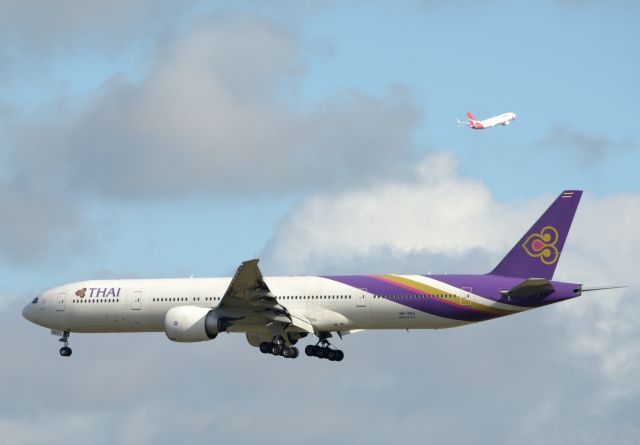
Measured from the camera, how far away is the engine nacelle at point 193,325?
69.2 metres

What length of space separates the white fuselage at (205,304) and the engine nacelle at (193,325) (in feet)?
5.01

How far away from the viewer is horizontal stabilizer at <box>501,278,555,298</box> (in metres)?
66.2

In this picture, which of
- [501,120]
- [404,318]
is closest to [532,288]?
[404,318]

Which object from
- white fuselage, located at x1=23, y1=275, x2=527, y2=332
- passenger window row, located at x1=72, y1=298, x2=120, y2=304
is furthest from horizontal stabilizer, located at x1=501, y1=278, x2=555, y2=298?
passenger window row, located at x1=72, y1=298, x2=120, y2=304

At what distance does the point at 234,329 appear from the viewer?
233 feet

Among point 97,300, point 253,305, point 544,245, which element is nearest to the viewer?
point 253,305

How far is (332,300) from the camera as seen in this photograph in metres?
69.9

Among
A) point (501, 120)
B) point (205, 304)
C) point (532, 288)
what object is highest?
point (501, 120)

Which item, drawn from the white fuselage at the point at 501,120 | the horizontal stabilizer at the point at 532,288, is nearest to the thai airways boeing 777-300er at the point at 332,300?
the horizontal stabilizer at the point at 532,288

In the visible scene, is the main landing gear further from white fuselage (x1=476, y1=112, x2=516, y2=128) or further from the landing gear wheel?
white fuselage (x1=476, y1=112, x2=516, y2=128)

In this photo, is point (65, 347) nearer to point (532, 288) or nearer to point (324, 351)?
point (324, 351)

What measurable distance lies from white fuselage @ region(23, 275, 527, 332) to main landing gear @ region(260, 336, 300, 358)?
1.05 m

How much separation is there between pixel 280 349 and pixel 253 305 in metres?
3.70

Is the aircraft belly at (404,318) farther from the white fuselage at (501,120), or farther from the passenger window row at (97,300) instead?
the white fuselage at (501,120)
